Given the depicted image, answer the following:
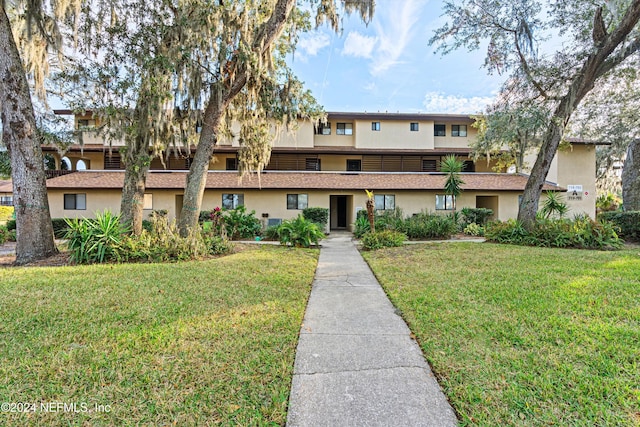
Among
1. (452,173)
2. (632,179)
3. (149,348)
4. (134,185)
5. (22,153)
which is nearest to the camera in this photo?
(149,348)

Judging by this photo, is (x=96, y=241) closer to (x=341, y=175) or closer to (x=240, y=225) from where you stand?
(x=240, y=225)

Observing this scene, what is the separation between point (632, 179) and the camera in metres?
16.6

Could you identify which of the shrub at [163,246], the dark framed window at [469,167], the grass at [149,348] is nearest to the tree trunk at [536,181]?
the dark framed window at [469,167]

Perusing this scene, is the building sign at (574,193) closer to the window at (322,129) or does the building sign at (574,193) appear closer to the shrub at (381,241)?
the shrub at (381,241)

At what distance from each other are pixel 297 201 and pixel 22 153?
12076 millimetres

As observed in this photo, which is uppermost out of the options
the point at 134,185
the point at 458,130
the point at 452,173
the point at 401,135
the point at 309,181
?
the point at 458,130

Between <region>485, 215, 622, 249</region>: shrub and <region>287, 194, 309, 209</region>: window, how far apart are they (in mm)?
10163

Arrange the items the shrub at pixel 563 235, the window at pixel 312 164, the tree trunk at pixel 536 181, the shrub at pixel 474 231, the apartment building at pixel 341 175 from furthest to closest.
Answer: the window at pixel 312 164 → the apartment building at pixel 341 175 → the shrub at pixel 474 231 → the tree trunk at pixel 536 181 → the shrub at pixel 563 235

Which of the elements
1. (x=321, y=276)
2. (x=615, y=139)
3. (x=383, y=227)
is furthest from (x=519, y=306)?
(x=615, y=139)

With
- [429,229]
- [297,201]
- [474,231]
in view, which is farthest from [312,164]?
[474,231]

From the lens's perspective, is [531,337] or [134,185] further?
[134,185]

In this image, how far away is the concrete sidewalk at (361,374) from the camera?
216cm

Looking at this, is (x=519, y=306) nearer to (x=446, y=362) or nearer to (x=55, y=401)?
(x=446, y=362)

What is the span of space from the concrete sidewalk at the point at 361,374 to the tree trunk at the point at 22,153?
794cm
